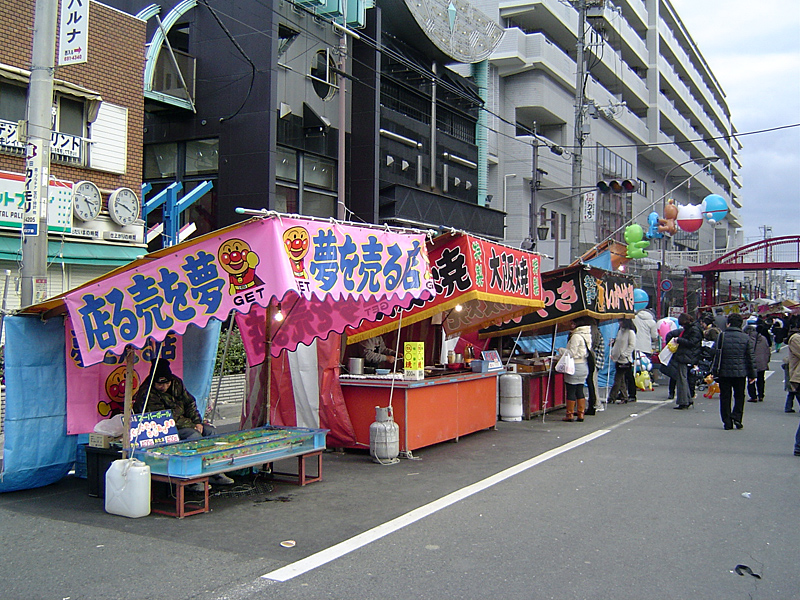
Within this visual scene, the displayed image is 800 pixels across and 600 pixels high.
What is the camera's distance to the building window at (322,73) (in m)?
22.8

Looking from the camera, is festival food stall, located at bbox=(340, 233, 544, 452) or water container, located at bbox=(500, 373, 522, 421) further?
water container, located at bbox=(500, 373, 522, 421)

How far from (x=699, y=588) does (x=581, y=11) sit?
20618mm

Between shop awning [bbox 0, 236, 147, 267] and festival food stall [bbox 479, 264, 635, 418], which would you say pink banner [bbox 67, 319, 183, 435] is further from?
festival food stall [bbox 479, 264, 635, 418]

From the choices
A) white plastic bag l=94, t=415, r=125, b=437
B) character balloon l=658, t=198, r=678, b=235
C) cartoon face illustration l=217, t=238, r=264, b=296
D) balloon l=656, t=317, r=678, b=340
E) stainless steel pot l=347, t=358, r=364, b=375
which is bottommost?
white plastic bag l=94, t=415, r=125, b=437

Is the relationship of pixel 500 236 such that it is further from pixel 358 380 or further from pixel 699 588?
pixel 699 588

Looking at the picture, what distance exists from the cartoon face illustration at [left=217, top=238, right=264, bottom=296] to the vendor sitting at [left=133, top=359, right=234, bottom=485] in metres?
1.89

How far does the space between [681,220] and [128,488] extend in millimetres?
23963

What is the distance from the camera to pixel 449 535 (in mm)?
6477

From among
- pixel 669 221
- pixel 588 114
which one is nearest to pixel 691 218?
pixel 669 221

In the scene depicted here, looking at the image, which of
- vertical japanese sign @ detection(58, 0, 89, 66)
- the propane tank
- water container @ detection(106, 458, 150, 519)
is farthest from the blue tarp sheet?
the propane tank

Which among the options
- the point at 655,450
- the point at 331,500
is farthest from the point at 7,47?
the point at 655,450

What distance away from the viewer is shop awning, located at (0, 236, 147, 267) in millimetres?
14375

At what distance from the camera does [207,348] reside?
32.3 ft

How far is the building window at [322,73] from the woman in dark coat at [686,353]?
13.1 metres
